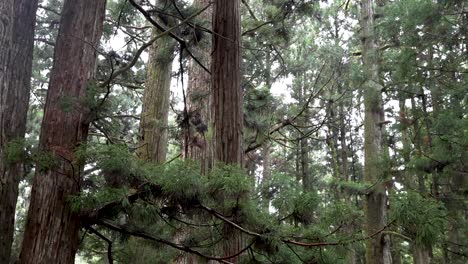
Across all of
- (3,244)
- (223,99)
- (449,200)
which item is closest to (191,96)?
(223,99)

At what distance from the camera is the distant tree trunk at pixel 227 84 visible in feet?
11.5

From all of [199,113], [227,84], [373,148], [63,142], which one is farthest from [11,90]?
[373,148]

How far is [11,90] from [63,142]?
85 cm

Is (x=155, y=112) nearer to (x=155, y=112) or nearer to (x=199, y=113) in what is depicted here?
(x=155, y=112)

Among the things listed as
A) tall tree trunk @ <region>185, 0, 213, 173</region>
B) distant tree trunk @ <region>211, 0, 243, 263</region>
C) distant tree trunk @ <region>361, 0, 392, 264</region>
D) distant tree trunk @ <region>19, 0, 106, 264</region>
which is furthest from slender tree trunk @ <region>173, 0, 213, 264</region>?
distant tree trunk @ <region>361, 0, 392, 264</region>

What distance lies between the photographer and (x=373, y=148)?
820 centimetres

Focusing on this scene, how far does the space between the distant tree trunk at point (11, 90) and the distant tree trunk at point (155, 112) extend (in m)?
2.09

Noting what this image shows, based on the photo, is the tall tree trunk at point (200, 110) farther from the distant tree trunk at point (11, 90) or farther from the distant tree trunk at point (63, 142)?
the distant tree trunk at point (11, 90)

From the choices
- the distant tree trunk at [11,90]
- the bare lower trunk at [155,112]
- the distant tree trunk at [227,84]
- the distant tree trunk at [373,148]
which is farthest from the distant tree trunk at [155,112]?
the distant tree trunk at [373,148]

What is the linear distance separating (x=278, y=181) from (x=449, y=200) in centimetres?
632

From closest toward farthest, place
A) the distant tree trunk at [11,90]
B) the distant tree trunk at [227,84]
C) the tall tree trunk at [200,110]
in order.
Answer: the distant tree trunk at [11,90], the distant tree trunk at [227,84], the tall tree trunk at [200,110]

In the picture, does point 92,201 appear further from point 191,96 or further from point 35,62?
point 35,62

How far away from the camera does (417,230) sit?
2002 millimetres

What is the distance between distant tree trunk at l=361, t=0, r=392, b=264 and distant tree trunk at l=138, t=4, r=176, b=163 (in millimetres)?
3845
